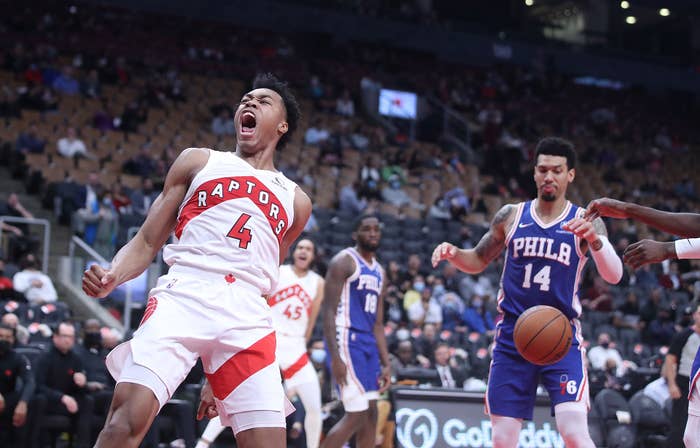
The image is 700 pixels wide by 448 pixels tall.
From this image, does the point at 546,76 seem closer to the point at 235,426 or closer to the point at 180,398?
the point at 180,398

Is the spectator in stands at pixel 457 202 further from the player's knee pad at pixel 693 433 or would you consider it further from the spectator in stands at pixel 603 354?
the player's knee pad at pixel 693 433

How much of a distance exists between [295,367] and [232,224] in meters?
4.57

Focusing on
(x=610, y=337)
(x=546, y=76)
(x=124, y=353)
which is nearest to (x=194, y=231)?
(x=124, y=353)

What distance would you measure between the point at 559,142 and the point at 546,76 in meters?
23.7

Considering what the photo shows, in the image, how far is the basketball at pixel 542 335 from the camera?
222 inches

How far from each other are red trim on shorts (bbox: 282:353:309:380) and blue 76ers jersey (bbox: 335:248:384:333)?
2.44 ft

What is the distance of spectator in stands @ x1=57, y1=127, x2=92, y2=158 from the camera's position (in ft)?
56.2

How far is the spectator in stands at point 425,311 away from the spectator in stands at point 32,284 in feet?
18.0

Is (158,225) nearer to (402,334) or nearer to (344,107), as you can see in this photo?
(402,334)

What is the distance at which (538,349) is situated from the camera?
5.65m

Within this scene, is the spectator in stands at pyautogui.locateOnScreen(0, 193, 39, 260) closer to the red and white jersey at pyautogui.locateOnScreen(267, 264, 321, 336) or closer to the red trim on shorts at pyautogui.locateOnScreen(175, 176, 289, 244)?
the red and white jersey at pyautogui.locateOnScreen(267, 264, 321, 336)

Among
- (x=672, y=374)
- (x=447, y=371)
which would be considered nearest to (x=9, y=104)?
(x=447, y=371)

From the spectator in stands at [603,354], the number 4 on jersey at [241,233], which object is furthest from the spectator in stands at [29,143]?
the number 4 on jersey at [241,233]

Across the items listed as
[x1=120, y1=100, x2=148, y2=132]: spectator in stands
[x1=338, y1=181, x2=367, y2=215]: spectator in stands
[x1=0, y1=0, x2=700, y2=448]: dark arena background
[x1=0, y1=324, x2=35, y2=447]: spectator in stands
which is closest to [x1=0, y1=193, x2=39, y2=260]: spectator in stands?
[x1=0, y1=0, x2=700, y2=448]: dark arena background
